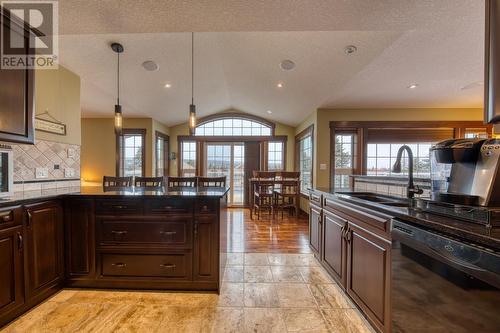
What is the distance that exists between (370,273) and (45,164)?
3.53m

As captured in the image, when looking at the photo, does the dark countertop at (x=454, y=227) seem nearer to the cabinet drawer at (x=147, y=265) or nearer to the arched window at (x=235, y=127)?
the cabinet drawer at (x=147, y=265)

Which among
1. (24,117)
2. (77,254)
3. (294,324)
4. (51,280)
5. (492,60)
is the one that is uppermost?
(492,60)

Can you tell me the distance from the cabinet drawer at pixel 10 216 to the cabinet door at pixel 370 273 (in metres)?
2.60

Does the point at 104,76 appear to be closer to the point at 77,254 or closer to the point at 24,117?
the point at 24,117

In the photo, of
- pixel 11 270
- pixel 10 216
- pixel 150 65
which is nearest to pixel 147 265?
pixel 11 270

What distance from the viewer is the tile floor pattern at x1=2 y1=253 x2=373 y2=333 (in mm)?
1729

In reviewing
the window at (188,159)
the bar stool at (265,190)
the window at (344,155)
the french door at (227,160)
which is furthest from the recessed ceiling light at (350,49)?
the window at (188,159)

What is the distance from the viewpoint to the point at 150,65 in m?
3.57

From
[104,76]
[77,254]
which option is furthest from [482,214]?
[104,76]

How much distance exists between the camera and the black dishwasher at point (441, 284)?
2.95ft

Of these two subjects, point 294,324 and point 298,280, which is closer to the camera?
point 294,324

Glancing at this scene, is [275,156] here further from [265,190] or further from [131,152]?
[131,152]

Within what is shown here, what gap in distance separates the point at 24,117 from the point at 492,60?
3182 millimetres

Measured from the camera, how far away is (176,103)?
5.20 m
